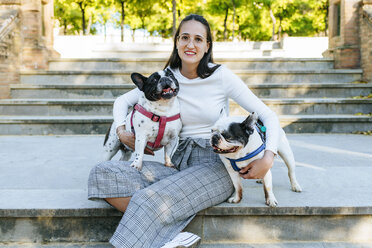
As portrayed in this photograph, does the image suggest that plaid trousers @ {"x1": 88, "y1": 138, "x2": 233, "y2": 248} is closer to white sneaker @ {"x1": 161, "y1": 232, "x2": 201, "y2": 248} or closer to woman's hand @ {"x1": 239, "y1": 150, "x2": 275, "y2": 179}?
white sneaker @ {"x1": 161, "y1": 232, "x2": 201, "y2": 248}

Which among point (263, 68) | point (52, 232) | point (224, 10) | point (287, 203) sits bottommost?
point (52, 232)

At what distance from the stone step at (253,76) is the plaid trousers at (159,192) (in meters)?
5.13

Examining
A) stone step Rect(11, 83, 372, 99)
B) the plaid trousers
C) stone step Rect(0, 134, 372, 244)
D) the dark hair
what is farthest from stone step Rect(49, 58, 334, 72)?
the plaid trousers

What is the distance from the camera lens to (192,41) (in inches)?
107

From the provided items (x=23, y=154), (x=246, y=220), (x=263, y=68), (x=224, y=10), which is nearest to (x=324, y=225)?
(x=246, y=220)

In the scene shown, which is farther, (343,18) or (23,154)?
(343,18)

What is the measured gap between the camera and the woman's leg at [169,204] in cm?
213

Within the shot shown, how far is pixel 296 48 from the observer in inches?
498

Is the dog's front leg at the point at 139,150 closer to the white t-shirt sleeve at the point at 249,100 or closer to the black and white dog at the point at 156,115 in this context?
the black and white dog at the point at 156,115

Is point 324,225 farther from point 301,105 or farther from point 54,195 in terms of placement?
point 301,105

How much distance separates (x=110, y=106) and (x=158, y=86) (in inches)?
170

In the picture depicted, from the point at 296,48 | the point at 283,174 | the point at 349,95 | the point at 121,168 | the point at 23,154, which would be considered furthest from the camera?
the point at 296,48

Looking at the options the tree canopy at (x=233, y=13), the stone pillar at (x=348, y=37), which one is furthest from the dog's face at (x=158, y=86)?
the tree canopy at (x=233, y=13)

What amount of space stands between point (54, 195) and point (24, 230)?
354mm
